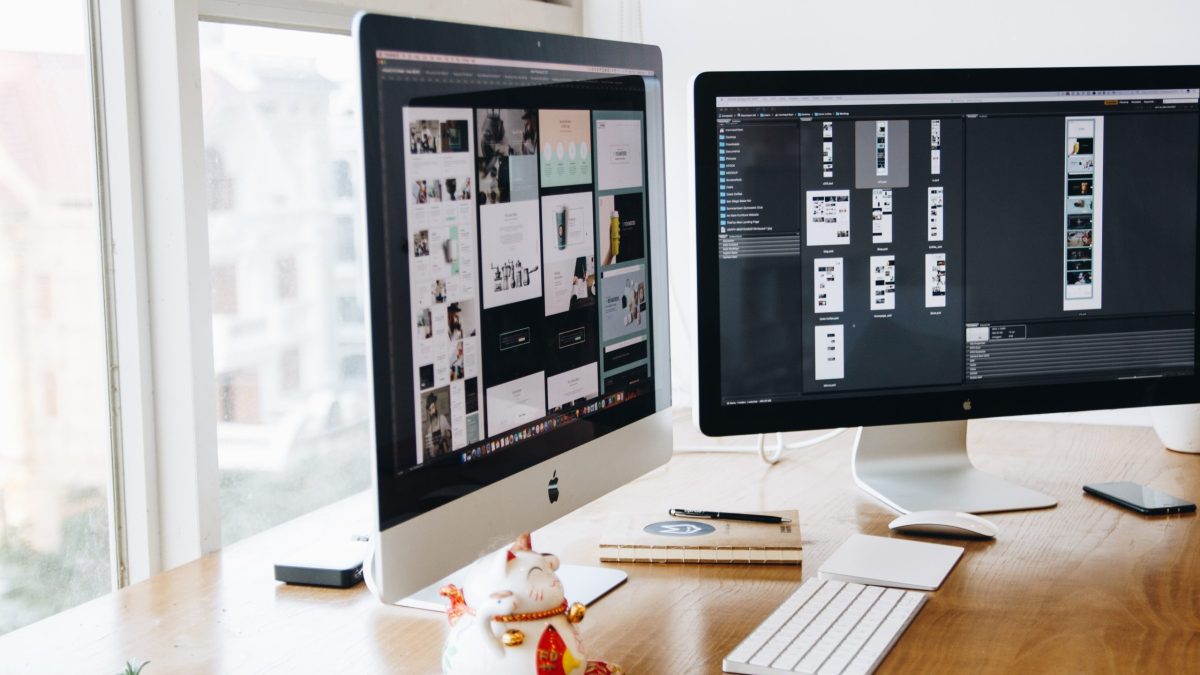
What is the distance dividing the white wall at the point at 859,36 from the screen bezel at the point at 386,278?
2.07ft

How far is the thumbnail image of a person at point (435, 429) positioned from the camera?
0.91m

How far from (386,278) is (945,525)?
723 millimetres

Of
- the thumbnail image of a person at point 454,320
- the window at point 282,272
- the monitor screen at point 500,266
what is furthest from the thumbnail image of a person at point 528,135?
the window at point 282,272

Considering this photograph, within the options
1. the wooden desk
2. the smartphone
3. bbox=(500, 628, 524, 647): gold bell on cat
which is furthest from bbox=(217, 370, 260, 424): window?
the smartphone

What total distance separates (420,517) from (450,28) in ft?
1.27

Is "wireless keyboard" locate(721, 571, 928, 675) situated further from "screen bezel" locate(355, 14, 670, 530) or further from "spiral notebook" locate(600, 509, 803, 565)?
"screen bezel" locate(355, 14, 670, 530)

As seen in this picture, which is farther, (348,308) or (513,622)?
(348,308)

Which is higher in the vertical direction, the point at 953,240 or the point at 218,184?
the point at 218,184

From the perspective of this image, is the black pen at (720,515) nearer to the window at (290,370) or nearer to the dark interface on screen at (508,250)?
the dark interface on screen at (508,250)

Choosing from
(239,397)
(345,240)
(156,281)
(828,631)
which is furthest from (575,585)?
(345,240)

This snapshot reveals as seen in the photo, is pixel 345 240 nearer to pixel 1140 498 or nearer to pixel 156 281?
pixel 156 281

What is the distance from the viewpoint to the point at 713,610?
108 centimetres

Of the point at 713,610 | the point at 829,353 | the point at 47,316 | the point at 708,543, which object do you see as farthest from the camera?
the point at 47,316

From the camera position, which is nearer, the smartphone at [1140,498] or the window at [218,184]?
the smartphone at [1140,498]
